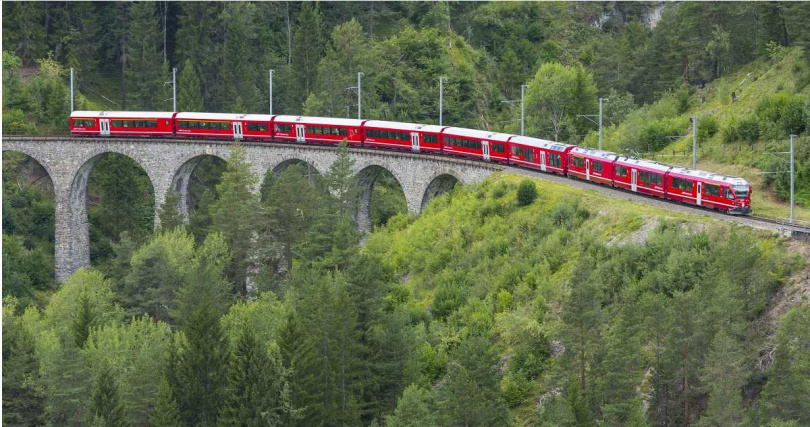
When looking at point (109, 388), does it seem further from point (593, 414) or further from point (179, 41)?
point (179, 41)

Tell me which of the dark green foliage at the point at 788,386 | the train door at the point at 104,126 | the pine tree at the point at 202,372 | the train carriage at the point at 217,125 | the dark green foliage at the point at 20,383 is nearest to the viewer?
the dark green foliage at the point at 788,386

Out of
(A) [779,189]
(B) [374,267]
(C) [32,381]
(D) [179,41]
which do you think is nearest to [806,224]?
(A) [779,189]

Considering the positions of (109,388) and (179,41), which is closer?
(109,388)

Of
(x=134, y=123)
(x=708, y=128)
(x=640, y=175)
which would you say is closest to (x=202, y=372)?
(x=640, y=175)

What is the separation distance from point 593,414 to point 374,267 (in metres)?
16.5

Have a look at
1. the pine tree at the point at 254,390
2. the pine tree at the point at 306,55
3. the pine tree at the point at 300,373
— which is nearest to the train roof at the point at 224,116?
the pine tree at the point at 306,55

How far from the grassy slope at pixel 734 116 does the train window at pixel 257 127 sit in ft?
81.3

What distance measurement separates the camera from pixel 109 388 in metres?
69.8

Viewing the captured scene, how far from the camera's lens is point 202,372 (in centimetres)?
7169

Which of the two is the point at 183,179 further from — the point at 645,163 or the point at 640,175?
the point at 645,163

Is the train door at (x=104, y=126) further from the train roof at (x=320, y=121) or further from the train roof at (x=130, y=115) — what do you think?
the train roof at (x=320, y=121)

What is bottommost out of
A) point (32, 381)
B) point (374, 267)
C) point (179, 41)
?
point (32, 381)

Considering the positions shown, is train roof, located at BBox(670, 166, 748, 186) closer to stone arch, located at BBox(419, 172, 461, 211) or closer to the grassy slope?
the grassy slope

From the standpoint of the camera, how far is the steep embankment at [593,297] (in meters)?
64.9
